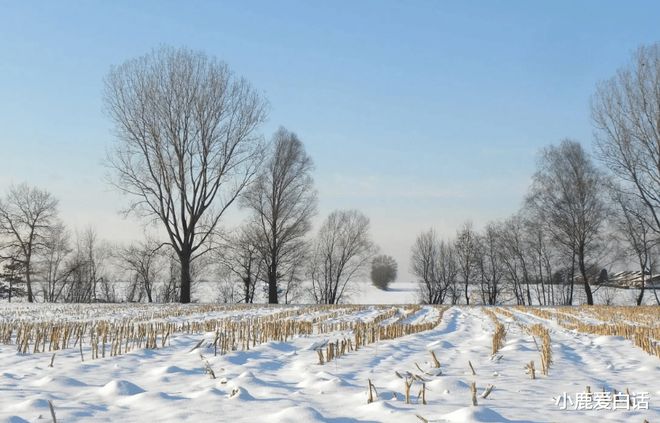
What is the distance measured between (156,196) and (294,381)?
76.0 feet

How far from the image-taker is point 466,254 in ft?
171

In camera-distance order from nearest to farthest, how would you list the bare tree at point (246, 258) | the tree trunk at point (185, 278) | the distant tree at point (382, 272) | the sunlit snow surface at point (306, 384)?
the sunlit snow surface at point (306, 384)
the tree trunk at point (185, 278)
the bare tree at point (246, 258)
the distant tree at point (382, 272)

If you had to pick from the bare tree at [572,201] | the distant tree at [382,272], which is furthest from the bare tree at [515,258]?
the distant tree at [382,272]

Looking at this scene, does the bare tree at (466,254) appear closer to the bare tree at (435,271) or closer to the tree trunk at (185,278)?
the bare tree at (435,271)

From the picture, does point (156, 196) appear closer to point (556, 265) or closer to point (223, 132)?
point (223, 132)

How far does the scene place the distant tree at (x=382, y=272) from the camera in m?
80.7

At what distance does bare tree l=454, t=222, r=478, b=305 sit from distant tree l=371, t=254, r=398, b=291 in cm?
2716

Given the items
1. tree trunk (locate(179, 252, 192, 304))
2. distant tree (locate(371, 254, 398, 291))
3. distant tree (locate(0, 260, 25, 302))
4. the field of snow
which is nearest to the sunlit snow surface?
the field of snow

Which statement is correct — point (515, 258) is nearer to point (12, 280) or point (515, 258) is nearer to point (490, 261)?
point (490, 261)

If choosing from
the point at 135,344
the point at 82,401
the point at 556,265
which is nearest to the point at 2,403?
the point at 82,401

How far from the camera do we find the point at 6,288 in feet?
149

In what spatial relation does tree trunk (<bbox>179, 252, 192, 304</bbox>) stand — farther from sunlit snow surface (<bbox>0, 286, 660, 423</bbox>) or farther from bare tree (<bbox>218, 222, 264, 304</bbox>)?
sunlit snow surface (<bbox>0, 286, 660, 423</bbox>)

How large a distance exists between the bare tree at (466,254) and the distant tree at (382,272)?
2716 centimetres

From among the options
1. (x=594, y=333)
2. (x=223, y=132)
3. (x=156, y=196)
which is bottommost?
(x=594, y=333)
